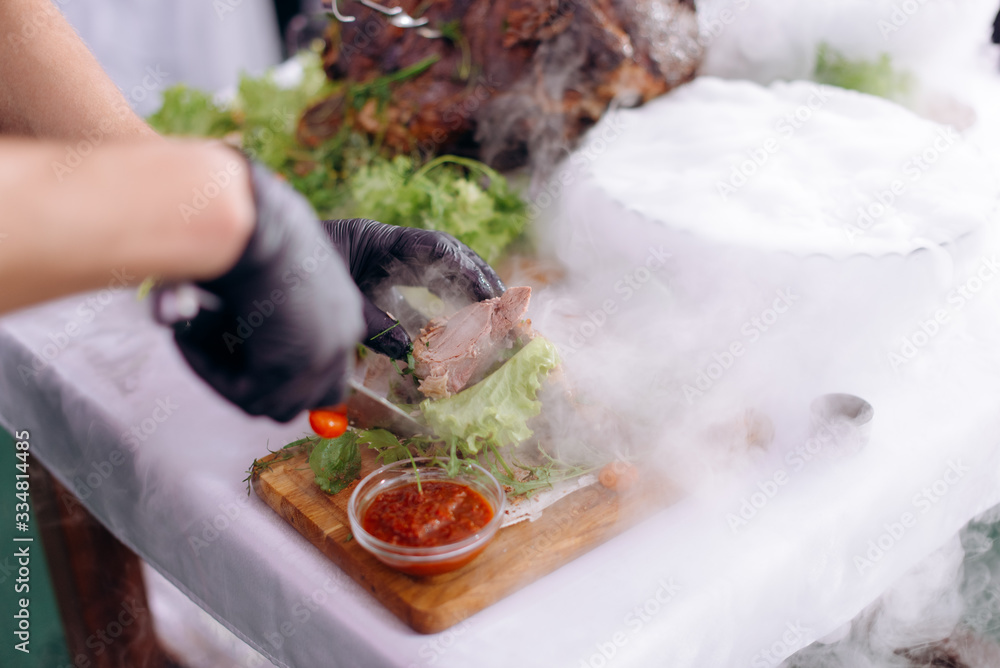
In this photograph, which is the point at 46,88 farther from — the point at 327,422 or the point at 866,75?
the point at 866,75

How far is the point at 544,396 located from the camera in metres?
1.62

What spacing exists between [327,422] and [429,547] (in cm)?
37

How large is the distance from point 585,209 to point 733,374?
0.64m

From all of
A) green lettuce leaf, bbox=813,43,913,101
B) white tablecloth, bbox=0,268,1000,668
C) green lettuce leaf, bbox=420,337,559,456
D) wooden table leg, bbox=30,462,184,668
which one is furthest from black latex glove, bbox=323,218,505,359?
green lettuce leaf, bbox=813,43,913,101

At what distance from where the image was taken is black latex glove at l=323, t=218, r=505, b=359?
1688 mm

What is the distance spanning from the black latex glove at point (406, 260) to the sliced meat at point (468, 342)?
2.6 inches

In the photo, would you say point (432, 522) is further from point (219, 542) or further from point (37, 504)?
point (37, 504)

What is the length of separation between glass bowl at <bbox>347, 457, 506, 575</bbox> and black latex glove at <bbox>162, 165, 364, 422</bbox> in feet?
0.95

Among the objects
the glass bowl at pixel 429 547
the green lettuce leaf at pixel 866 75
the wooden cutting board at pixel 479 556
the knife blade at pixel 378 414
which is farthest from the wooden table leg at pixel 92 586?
the green lettuce leaf at pixel 866 75

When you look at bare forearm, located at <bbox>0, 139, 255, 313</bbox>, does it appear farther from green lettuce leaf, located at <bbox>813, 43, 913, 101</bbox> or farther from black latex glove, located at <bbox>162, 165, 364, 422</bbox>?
green lettuce leaf, located at <bbox>813, 43, 913, 101</bbox>

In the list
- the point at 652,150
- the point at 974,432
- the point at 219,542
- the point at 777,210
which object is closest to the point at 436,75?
the point at 652,150

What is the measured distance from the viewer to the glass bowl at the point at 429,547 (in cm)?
127

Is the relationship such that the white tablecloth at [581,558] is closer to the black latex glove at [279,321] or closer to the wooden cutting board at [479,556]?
the wooden cutting board at [479,556]

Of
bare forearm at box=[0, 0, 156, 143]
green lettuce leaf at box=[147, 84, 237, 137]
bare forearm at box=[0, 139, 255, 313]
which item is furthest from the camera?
green lettuce leaf at box=[147, 84, 237, 137]
